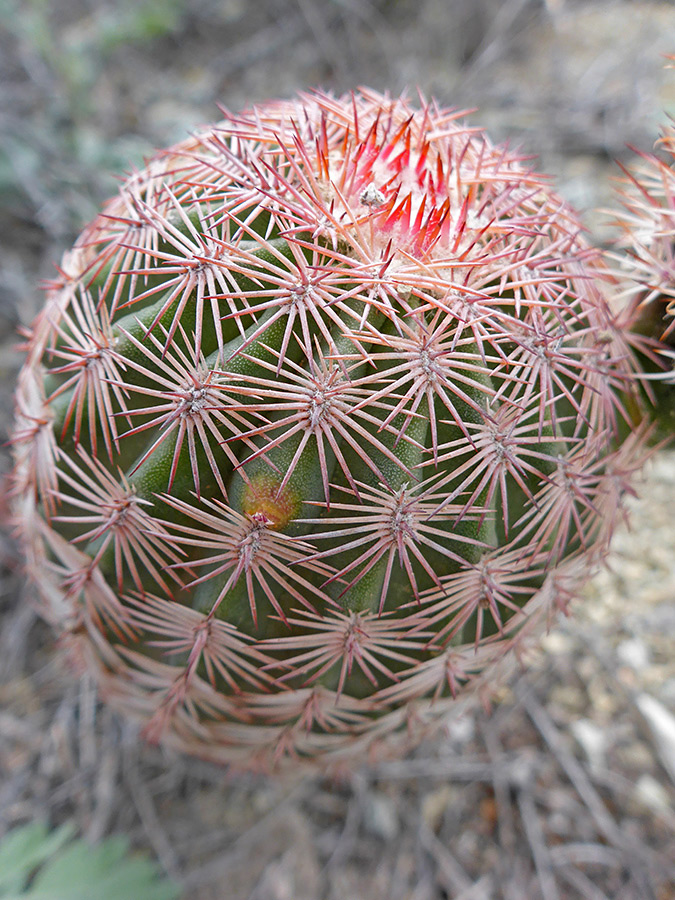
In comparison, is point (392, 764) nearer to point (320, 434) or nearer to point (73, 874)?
point (73, 874)

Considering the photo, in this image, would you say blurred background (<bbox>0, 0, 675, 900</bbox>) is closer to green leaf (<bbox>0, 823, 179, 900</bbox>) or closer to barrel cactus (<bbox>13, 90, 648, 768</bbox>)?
green leaf (<bbox>0, 823, 179, 900</bbox>)

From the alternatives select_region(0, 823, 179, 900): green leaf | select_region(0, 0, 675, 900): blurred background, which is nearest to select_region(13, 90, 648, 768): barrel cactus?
select_region(0, 823, 179, 900): green leaf

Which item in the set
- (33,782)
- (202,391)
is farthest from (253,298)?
(33,782)

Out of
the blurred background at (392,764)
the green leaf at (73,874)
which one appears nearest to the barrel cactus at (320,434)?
the green leaf at (73,874)

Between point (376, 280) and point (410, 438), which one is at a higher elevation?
point (376, 280)

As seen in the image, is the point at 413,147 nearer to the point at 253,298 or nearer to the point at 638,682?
the point at 253,298

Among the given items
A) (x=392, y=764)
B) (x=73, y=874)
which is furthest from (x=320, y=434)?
(x=392, y=764)

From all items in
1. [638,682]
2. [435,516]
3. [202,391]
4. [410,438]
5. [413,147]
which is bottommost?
[638,682]
